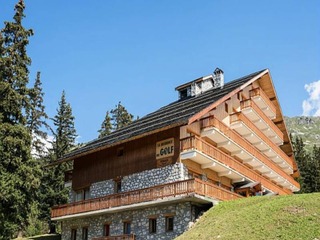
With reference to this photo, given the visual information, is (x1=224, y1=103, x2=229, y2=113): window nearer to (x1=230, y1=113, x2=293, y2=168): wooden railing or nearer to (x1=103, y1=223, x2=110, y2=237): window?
(x1=230, y1=113, x2=293, y2=168): wooden railing

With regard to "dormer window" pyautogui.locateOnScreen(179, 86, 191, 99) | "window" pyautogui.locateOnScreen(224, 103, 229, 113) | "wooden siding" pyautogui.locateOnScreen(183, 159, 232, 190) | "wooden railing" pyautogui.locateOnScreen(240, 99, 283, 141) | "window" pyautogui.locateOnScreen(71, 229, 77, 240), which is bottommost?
"window" pyautogui.locateOnScreen(71, 229, 77, 240)

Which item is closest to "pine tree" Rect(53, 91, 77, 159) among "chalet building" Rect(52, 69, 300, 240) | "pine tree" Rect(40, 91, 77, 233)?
"pine tree" Rect(40, 91, 77, 233)

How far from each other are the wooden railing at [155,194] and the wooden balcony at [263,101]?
11.7 meters

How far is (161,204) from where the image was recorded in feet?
89.8

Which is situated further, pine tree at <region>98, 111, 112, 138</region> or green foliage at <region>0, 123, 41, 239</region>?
pine tree at <region>98, 111, 112, 138</region>

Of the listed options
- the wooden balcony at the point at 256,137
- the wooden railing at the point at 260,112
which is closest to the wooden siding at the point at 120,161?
the wooden balcony at the point at 256,137

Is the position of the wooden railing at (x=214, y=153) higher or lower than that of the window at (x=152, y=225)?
higher

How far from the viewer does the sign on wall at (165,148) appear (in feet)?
95.6

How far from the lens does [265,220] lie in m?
21.6

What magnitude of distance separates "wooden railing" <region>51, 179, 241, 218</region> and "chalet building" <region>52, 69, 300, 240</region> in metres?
0.06

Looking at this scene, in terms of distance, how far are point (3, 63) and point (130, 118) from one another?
101 feet

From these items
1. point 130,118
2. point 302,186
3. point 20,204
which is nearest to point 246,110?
point 20,204

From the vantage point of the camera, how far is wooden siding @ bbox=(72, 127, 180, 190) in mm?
30141

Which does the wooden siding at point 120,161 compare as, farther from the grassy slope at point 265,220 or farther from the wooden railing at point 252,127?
the wooden railing at point 252,127
